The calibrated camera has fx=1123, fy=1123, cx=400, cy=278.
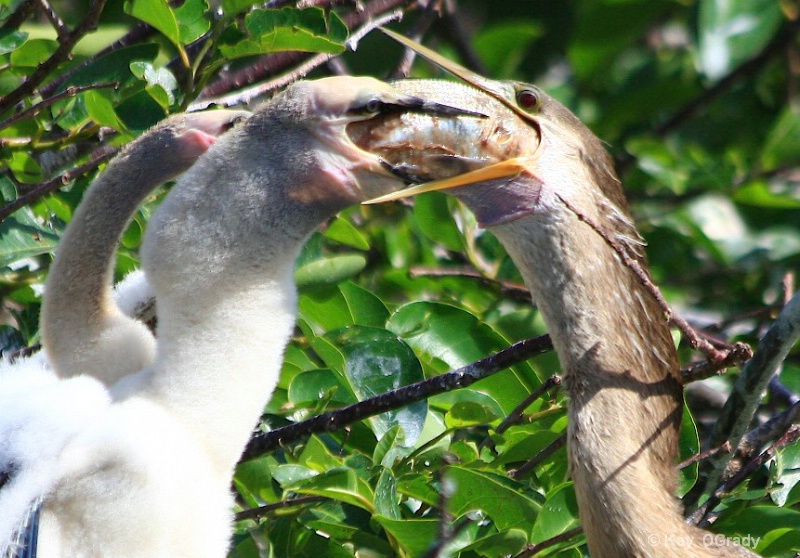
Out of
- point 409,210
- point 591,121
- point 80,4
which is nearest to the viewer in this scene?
point 409,210

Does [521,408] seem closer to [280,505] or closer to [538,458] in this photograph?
[538,458]

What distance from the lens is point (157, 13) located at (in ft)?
6.48

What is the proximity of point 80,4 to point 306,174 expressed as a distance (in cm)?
279

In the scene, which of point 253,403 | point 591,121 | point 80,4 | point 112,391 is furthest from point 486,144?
point 80,4

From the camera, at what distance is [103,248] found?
190 cm

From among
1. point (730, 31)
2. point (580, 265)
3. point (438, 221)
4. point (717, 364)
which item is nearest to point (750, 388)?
point (717, 364)

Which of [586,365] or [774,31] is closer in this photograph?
[586,365]

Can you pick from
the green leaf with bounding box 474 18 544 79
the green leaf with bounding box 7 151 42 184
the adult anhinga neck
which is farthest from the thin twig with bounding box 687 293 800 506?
the green leaf with bounding box 474 18 544 79

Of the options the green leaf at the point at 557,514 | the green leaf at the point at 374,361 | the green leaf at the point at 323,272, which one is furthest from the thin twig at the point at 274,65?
the green leaf at the point at 557,514

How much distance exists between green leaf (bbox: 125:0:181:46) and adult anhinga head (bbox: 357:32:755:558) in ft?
1.35

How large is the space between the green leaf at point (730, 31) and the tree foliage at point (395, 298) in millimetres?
380

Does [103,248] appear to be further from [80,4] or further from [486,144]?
[80,4]

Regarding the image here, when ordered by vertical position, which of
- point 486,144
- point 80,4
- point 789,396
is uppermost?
point 486,144

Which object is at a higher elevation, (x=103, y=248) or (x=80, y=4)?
(x=103, y=248)
